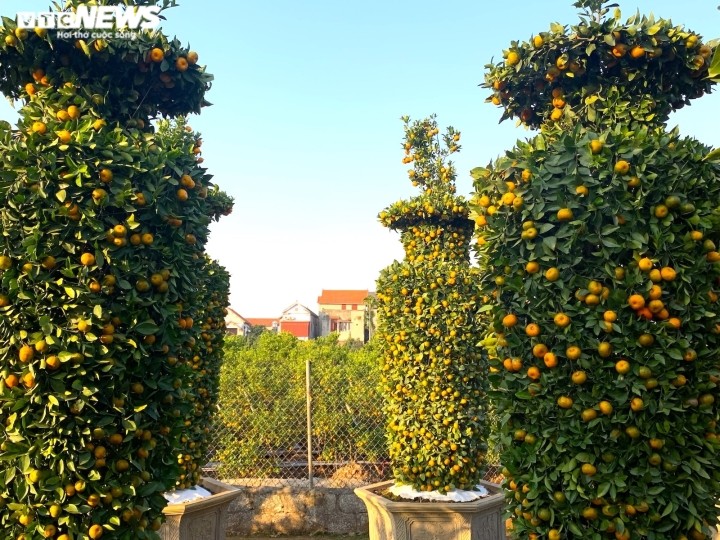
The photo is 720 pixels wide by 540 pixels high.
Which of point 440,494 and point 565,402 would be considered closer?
point 565,402

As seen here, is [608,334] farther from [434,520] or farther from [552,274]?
[434,520]

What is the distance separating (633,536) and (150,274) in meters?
3.15

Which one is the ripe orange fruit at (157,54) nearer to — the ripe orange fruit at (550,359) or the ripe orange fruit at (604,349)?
the ripe orange fruit at (550,359)

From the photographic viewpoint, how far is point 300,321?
7262cm

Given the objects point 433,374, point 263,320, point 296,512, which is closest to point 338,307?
point 263,320

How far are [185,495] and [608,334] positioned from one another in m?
4.61

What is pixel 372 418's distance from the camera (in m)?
9.12

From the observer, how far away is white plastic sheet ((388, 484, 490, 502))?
19.3 ft

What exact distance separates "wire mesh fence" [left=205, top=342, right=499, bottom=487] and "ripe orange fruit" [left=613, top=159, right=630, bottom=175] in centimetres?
604

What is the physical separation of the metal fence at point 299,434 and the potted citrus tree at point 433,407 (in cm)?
229

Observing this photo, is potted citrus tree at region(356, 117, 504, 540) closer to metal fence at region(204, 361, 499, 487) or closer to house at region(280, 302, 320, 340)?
metal fence at region(204, 361, 499, 487)

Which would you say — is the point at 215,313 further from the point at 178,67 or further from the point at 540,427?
the point at 540,427

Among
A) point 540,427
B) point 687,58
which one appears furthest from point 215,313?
point 687,58

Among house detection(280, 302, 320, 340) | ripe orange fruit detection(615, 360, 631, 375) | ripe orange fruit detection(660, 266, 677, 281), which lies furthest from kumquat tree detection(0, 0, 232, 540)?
house detection(280, 302, 320, 340)
